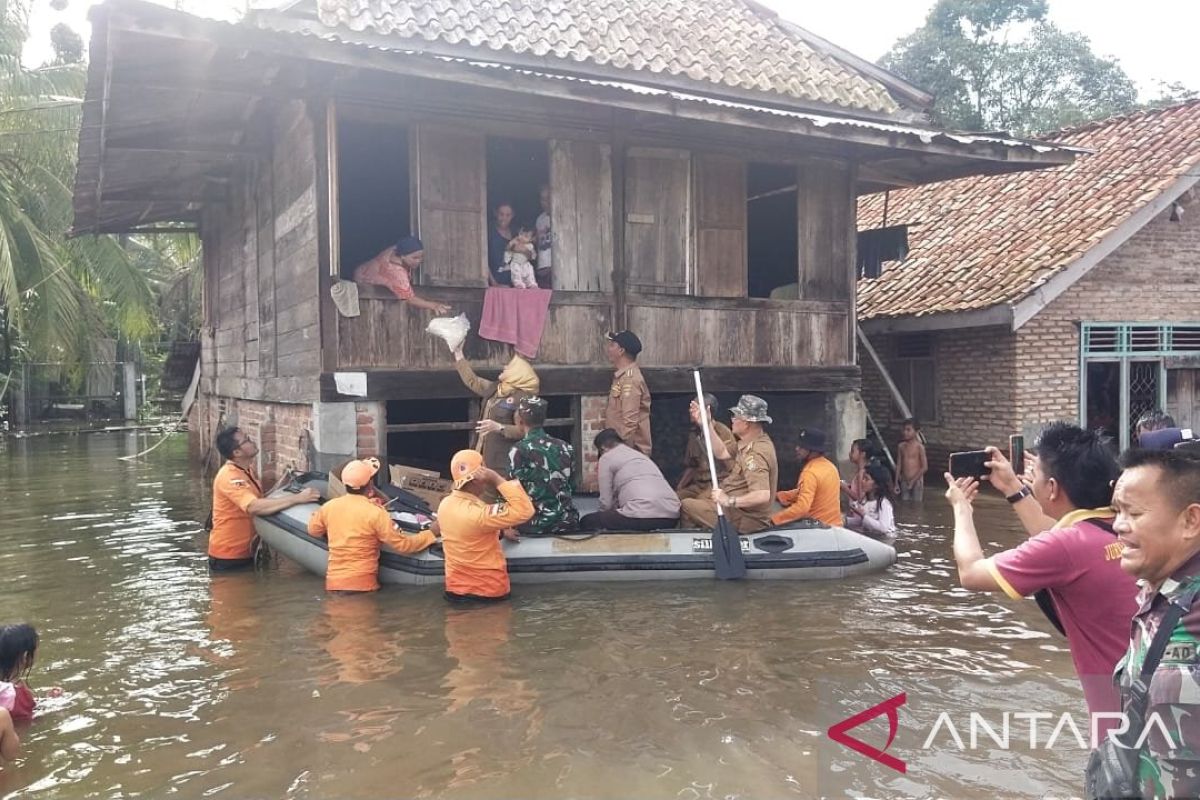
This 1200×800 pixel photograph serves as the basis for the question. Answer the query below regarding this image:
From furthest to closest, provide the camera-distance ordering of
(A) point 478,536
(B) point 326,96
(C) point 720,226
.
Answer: (C) point 720,226, (B) point 326,96, (A) point 478,536

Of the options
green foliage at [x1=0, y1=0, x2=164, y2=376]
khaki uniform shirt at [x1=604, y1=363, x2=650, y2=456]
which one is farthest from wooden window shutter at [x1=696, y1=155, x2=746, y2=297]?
green foliage at [x1=0, y1=0, x2=164, y2=376]

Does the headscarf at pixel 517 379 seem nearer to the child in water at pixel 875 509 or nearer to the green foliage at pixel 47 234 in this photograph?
the child in water at pixel 875 509

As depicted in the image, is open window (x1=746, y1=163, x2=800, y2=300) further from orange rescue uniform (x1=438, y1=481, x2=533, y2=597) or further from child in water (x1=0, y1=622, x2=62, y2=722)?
child in water (x1=0, y1=622, x2=62, y2=722)

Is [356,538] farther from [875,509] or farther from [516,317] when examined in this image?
[875,509]

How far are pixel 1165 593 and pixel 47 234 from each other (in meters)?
20.9

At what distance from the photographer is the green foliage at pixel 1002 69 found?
1051 inches

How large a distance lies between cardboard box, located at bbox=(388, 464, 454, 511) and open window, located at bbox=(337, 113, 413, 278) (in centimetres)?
351

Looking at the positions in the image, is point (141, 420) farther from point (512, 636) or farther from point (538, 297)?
point (512, 636)

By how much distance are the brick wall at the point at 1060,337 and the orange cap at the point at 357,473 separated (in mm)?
9107

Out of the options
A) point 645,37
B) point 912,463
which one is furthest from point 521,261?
point 912,463

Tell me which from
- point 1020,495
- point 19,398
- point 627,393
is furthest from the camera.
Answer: point 19,398

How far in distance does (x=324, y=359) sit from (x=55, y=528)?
518cm

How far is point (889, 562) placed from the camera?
8406mm

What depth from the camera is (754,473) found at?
7.97 metres
